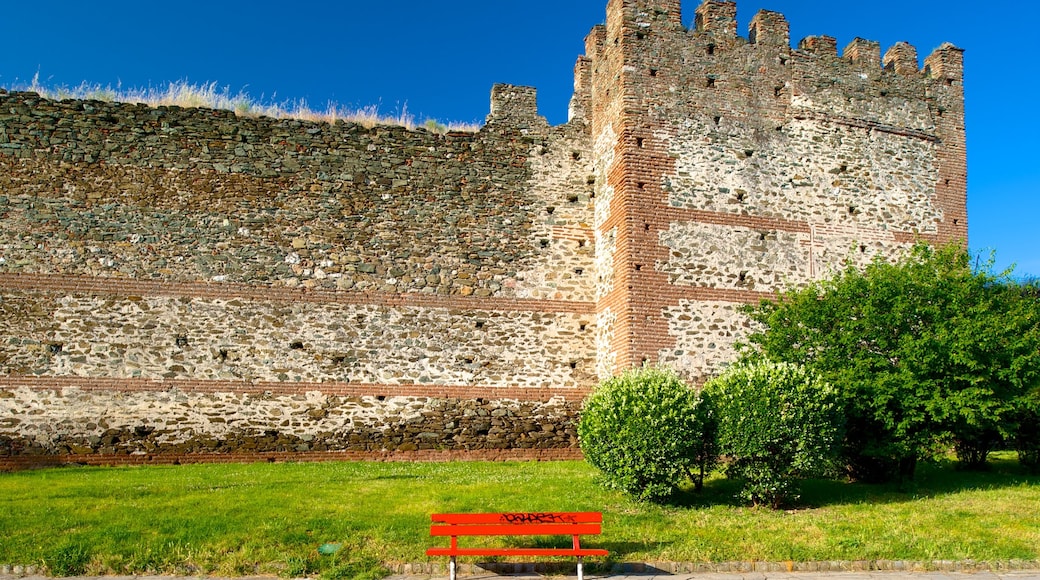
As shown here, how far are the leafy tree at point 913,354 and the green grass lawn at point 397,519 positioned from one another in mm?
839

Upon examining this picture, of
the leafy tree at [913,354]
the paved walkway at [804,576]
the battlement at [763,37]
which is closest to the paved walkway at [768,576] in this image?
the paved walkway at [804,576]

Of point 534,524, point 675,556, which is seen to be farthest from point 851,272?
point 534,524

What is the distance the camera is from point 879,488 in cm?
1275

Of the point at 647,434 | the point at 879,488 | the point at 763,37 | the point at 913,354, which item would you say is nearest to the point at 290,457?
the point at 647,434

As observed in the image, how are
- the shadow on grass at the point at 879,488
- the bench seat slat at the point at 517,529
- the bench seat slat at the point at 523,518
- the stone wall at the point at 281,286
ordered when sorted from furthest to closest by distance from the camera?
the stone wall at the point at 281,286, the shadow on grass at the point at 879,488, the bench seat slat at the point at 523,518, the bench seat slat at the point at 517,529

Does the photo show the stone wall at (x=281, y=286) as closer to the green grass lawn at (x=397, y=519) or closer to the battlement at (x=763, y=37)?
the green grass lawn at (x=397, y=519)

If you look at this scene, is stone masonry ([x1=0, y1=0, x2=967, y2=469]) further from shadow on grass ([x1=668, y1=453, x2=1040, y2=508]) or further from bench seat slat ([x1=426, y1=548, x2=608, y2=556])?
bench seat slat ([x1=426, y1=548, x2=608, y2=556])

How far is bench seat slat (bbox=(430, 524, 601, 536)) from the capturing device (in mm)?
7742

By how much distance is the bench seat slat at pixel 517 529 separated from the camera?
25.4 ft

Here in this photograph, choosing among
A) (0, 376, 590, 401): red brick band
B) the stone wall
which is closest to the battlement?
the stone wall

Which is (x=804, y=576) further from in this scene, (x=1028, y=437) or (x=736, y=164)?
(x=736, y=164)

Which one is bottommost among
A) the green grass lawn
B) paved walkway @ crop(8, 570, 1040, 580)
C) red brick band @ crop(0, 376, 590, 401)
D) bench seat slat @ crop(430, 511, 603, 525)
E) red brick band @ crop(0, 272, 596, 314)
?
paved walkway @ crop(8, 570, 1040, 580)

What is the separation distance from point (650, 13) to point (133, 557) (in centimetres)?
1378

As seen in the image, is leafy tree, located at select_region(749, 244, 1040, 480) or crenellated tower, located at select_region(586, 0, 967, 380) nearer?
leafy tree, located at select_region(749, 244, 1040, 480)
